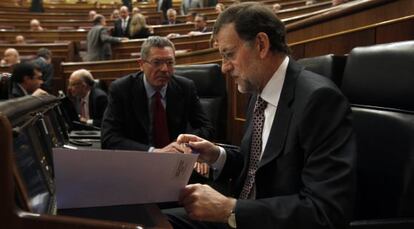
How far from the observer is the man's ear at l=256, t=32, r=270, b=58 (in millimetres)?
1180

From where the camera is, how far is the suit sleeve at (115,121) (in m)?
2.11

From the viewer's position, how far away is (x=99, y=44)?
6.33 meters

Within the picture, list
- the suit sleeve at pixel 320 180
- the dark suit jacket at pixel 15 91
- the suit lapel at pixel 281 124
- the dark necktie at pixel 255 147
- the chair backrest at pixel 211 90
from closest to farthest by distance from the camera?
the suit sleeve at pixel 320 180 < the suit lapel at pixel 281 124 < the dark necktie at pixel 255 147 < the chair backrest at pixel 211 90 < the dark suit jacket at pixel 15 91

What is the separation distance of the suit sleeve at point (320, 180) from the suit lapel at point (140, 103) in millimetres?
1232

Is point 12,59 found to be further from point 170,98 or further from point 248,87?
point 248,87

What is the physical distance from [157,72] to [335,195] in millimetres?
1372

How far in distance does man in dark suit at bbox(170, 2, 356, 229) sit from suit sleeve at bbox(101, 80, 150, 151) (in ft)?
2.73

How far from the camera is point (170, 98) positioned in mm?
2293

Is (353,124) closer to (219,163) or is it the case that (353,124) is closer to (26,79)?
(219,163)

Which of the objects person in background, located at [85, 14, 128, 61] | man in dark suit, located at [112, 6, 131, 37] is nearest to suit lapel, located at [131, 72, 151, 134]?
person in background, located at [85, 14, 128, 61]

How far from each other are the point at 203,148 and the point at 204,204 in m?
0.34

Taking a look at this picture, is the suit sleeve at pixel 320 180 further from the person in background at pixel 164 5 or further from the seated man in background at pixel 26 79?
the person in background at pixel 164 5

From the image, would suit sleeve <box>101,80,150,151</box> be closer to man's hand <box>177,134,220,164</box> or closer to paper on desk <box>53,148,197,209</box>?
Answer: man's hand <box>177,134,220,164</box>

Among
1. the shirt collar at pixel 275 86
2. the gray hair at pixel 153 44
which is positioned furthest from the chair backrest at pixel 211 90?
the shirt collar at pixel 275 86
